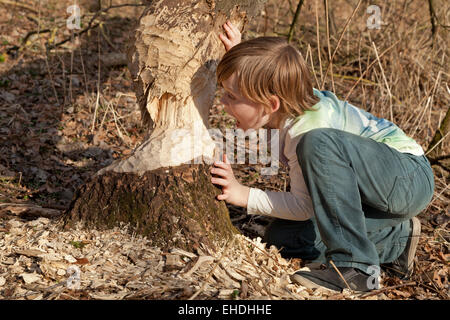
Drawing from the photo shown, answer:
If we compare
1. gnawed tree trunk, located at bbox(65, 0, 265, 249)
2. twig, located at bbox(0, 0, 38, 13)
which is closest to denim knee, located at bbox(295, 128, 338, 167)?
gnawed tree trunk, located at bbox(65, 0, 265, 249)

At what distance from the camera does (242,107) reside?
2324 mm

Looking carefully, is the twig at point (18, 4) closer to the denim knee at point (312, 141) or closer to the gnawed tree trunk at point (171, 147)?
the gnawed tree trunk at point (171, 147)

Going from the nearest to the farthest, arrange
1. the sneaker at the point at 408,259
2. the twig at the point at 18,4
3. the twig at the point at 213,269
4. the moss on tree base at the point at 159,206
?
the twig at the point at 213,269 < the moss on tree base at the point at 159,206 < the sneaker at the point at 408,259 < the twig at the point at 18,4

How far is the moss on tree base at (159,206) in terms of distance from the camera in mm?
2250

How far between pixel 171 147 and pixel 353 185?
Result: 869 mm

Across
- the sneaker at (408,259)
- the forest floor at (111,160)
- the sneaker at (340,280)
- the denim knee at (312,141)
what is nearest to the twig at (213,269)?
the forest floor at (111,160)

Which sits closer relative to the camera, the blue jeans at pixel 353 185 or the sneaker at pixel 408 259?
the blue jeans at pixel 353 185

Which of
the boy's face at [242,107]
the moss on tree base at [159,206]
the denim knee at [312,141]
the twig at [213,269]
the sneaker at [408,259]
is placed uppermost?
the boy's face at [242,107]

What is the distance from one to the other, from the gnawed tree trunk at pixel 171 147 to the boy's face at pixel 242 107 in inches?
6.4

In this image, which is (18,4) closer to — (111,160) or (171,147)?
(111,160)

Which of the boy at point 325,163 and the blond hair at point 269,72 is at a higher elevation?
the blond hair at point 269,72

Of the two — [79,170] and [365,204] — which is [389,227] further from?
[79,170]
